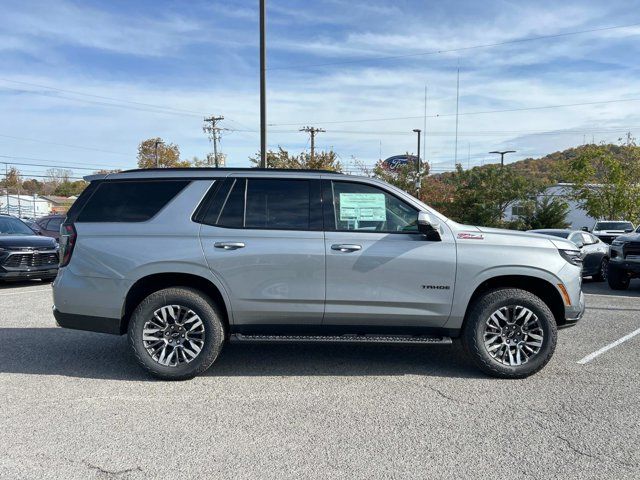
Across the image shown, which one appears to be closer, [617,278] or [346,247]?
[346,247]

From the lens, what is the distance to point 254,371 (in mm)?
5414

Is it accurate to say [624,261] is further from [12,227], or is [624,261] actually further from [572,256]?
[12,227]

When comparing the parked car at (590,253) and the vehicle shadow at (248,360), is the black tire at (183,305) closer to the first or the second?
the vehicle shadow at (248,360)

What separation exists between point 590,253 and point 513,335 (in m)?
8.99

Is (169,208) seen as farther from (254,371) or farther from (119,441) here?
(119,441)

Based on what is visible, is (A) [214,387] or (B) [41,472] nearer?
(B) [41,472]

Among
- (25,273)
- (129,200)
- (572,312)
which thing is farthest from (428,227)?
(25,273)

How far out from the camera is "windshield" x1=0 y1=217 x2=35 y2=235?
12635 mm

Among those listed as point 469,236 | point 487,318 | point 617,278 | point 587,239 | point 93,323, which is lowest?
point 617,278

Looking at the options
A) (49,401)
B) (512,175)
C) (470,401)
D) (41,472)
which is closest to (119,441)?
(41,472)

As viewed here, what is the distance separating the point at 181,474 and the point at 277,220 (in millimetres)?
2479

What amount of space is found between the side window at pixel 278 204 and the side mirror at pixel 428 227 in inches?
41.6

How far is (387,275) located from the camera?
16.4 ft

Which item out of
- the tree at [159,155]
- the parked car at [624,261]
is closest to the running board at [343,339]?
the parked car at [624,261]
